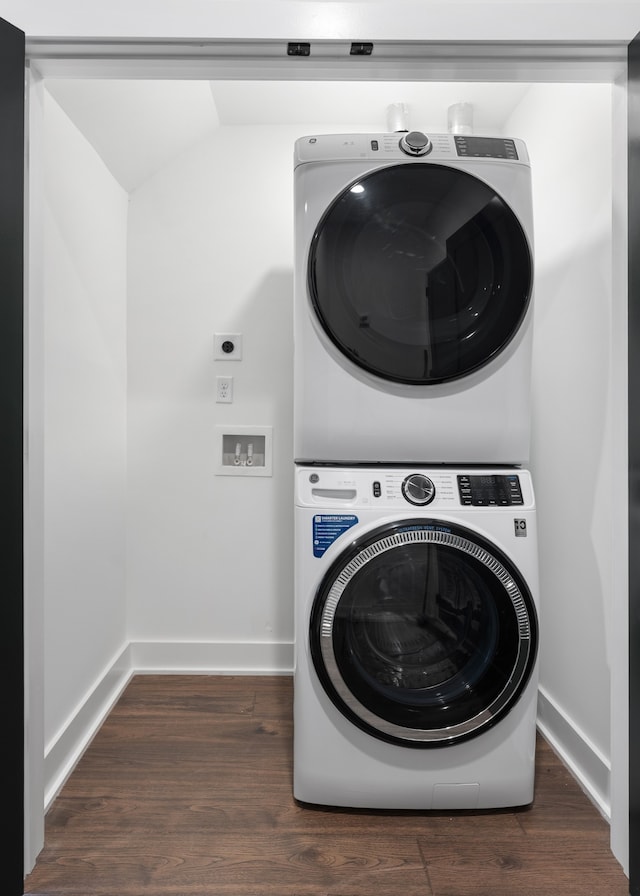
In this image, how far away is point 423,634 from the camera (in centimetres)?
142

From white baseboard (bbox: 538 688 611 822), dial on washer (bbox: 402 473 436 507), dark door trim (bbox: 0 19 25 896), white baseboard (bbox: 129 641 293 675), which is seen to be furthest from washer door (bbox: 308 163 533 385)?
white baseboard (bbox: 129 641 293 675)

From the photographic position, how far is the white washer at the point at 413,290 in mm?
1432

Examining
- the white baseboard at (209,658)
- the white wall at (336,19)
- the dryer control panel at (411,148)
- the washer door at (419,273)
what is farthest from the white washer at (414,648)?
the white wall at (336,19)

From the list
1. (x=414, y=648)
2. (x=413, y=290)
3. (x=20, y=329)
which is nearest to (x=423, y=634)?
(x=414, y=648)

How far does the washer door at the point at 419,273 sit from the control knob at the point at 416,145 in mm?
36

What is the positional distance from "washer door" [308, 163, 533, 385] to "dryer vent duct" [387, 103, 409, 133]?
725 millimetres

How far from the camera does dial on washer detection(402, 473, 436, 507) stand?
1.42m

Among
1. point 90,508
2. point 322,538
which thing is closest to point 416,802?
point 322,538

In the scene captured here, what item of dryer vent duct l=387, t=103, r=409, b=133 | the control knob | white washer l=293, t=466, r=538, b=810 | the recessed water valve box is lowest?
white washer l=293, t=466, r=538, b=810

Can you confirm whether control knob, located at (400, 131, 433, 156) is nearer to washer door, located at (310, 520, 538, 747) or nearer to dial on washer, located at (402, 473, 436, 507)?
dial on washer, located at (402, 473, 436, 507)

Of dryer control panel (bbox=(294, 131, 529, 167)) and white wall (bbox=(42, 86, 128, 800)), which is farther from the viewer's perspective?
white wall (bbox=(42, 86, 128, 800))

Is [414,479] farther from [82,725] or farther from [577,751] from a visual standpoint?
[82,725]

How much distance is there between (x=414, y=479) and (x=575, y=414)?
0.60 m

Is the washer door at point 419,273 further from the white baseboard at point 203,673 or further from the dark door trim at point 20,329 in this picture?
the white baseboard at point 203,673
